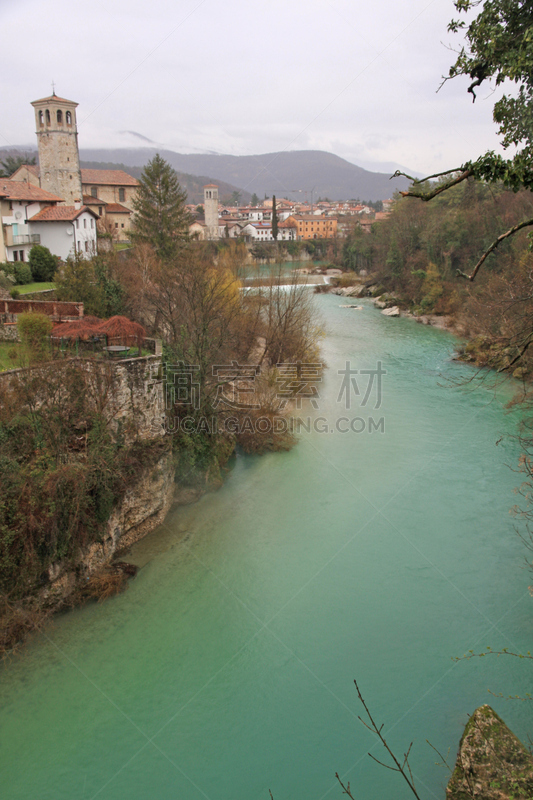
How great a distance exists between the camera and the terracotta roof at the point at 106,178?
1535 inches

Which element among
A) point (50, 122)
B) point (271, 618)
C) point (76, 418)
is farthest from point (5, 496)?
point (50, 122)

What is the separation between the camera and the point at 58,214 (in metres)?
21.7

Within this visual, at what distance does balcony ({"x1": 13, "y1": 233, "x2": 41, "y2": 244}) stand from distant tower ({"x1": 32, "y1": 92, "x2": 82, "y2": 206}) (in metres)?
9.49

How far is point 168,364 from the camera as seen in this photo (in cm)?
1214

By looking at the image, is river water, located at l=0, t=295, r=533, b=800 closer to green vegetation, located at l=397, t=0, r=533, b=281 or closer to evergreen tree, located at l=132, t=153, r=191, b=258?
green vegetation, located at l=397, t=0, r=533, b=281

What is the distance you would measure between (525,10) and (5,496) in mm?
8841

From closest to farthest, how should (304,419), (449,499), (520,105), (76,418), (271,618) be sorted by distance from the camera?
(520,105) → (271,618) → (76,418) → (449,499) → (304,419)

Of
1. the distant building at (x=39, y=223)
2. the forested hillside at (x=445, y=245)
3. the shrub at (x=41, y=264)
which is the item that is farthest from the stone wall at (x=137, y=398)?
the forested hillside at (x=445, y=245)

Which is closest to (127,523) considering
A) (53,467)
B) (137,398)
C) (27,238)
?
(53,467)

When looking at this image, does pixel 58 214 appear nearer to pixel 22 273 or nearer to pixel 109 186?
pixel 22 273

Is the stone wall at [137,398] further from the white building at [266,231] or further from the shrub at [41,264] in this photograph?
Answer: the white building at [266,231]

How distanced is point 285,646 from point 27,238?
18789mm

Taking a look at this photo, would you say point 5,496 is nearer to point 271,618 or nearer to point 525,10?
point 271,618

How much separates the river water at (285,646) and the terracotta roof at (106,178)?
32930 mm
